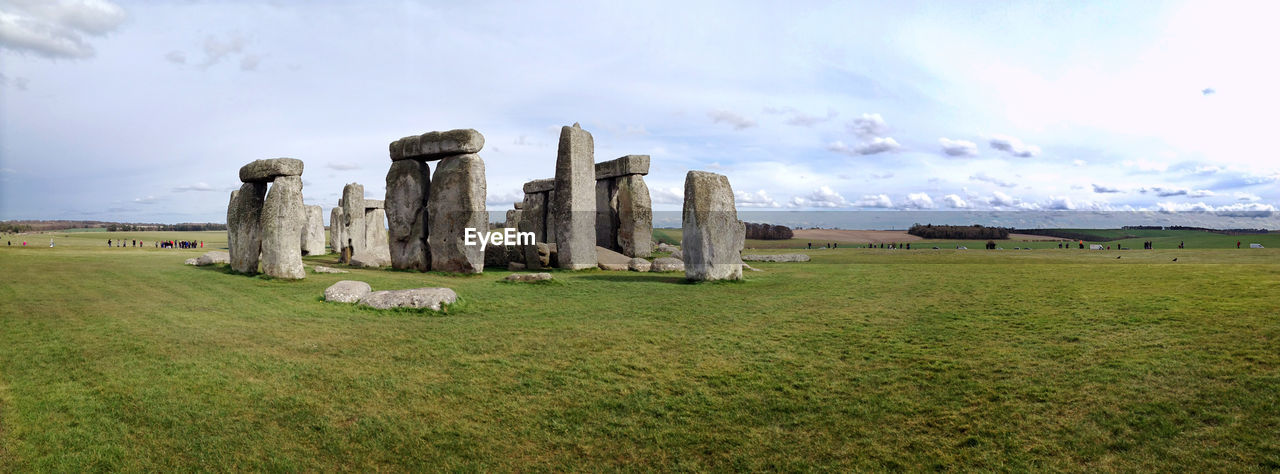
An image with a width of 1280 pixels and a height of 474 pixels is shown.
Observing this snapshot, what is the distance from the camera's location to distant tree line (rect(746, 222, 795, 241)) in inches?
1729

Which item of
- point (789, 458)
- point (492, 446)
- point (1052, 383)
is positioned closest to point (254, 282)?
point (492, 446)

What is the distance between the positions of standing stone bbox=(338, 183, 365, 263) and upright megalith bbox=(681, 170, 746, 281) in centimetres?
1417

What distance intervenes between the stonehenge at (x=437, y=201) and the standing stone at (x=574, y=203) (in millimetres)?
2645

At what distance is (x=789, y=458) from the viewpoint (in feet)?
14.5

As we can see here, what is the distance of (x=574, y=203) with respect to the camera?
18.3 m

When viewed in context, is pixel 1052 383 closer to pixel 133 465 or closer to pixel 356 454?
pixel 356 454

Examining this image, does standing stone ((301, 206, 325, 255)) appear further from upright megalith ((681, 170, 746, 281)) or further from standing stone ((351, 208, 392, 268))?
upright megalith ((681, 170, 746, 281))

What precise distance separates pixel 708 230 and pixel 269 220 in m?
9.86

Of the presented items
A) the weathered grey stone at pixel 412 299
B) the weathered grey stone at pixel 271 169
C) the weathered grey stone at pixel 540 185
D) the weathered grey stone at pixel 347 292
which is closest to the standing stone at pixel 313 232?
the weathered grey stone at pixel 540 185

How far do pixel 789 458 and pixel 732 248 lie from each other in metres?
9.77

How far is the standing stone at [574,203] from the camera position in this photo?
18234 millimetres

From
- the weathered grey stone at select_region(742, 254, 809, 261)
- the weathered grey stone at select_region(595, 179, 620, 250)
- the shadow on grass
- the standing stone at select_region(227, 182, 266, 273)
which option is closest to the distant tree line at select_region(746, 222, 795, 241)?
the weathered grey stone at select_region(742, 254, 809, 261)

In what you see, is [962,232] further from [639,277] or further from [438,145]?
[438,145]

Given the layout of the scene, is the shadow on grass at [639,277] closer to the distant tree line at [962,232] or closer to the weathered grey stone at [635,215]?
the weathered grey stone at [635,215]
